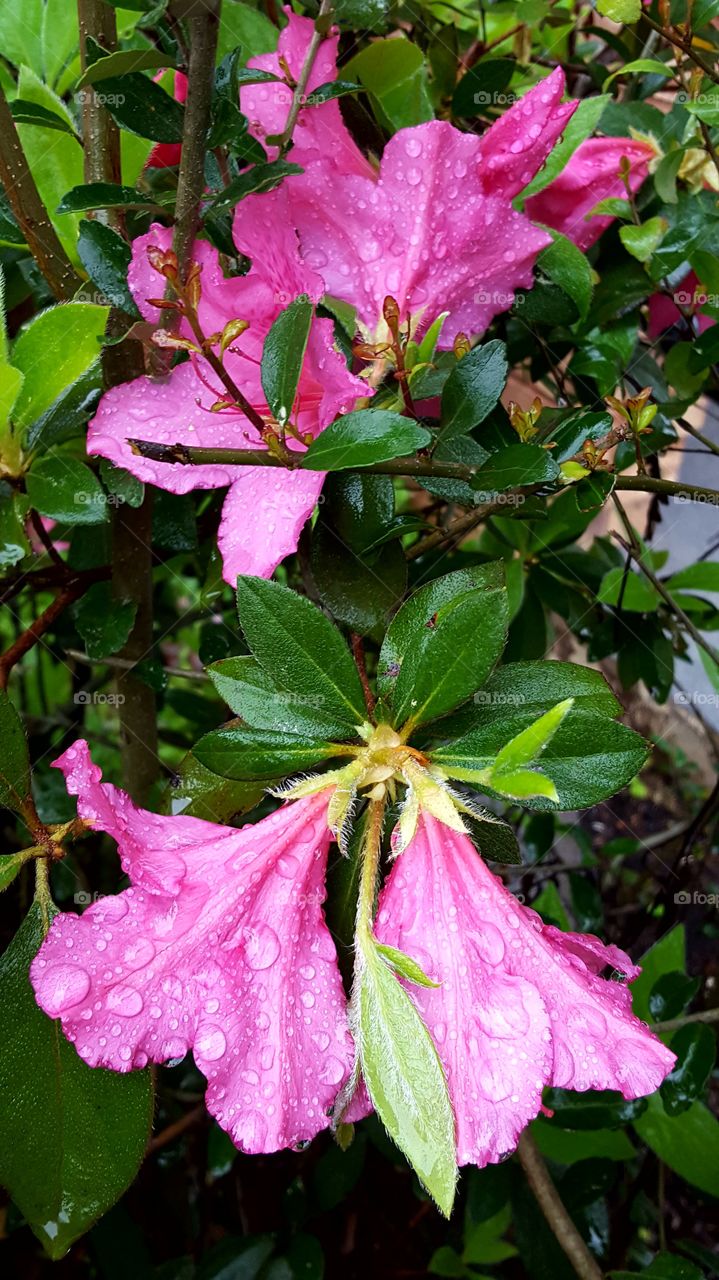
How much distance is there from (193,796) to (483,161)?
0.43 m

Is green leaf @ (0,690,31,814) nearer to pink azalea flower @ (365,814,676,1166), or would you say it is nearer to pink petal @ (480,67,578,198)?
pink azalea flower @ (365,814,676,1166)

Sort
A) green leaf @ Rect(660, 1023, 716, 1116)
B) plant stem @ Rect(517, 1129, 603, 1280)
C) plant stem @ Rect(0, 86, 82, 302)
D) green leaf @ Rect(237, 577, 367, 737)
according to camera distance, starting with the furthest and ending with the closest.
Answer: green leaf @ Rect(660, 1023, 716, 1116), plant stem @ Rect(517, 1129, 603, 1280), plant stem @ Rect(0, 86, 82, 302), green leaf @ Rect(237, 577, 367, 737)

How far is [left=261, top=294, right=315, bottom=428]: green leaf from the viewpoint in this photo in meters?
0.52

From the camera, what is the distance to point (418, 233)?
2.04 ft

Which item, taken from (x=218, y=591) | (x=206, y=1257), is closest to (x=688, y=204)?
(x=218, y=591)

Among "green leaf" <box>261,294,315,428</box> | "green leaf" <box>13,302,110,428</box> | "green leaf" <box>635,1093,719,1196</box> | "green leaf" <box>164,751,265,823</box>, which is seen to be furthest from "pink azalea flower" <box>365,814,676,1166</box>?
"green leaf" <box>635,1093,719,1196</box>

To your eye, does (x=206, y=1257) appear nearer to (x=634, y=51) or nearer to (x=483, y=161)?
(x=483, y=161)

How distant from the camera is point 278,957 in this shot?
50 cm

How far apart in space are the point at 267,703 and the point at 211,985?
148mm

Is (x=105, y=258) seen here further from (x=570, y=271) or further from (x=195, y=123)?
(x=570, y=271)

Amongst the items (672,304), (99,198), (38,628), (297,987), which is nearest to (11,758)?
(38,628)

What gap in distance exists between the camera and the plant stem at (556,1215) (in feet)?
2.44

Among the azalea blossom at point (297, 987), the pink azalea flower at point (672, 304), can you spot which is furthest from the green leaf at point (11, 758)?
the pink azalea flower at point (672, 304)

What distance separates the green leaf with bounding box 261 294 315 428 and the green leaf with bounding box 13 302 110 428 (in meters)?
0.12
